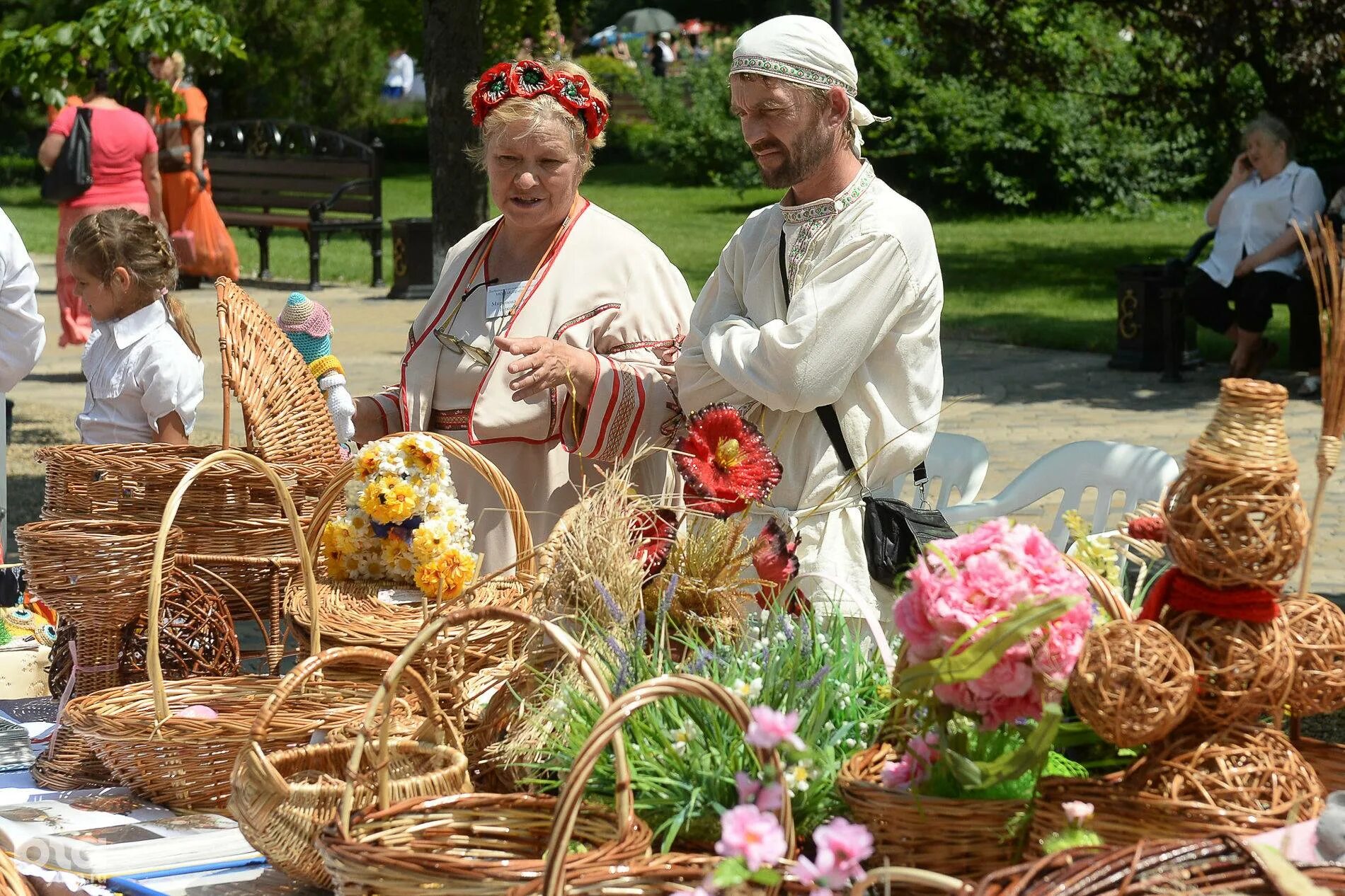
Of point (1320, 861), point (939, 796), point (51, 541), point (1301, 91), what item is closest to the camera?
point (1320, 861)

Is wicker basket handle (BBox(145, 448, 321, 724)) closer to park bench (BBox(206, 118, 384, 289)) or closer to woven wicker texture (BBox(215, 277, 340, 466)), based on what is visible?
woven wicker texture (BBox(215, 277, 340, 466))

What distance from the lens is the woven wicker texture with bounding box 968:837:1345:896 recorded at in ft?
6.40

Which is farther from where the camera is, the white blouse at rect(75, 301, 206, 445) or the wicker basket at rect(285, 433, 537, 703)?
the white blouse at rect(75, 301, 206, 445)

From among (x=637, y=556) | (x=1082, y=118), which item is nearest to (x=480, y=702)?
(x=637, y=556)

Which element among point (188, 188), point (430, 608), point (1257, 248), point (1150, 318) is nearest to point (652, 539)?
point (430, 608)

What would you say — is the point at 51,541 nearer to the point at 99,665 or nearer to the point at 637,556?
the point at 99,665

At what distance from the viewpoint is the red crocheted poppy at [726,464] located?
123 inches

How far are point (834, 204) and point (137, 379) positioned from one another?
6.72 ft

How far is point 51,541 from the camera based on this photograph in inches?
142

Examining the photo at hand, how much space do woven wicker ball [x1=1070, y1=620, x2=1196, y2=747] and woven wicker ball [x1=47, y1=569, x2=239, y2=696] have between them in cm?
219

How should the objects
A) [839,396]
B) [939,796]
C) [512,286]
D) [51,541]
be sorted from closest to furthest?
[939,796] → [839,396] → [51,541] → [512,286]

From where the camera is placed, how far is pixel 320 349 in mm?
5305

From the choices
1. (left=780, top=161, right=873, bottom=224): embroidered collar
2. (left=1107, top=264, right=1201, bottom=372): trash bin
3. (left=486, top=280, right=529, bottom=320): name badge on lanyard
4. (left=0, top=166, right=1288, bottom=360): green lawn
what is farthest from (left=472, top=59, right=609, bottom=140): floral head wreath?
(left=0, top=166, right=1288, bottom=360): green lawn

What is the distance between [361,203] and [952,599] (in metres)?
14.1
